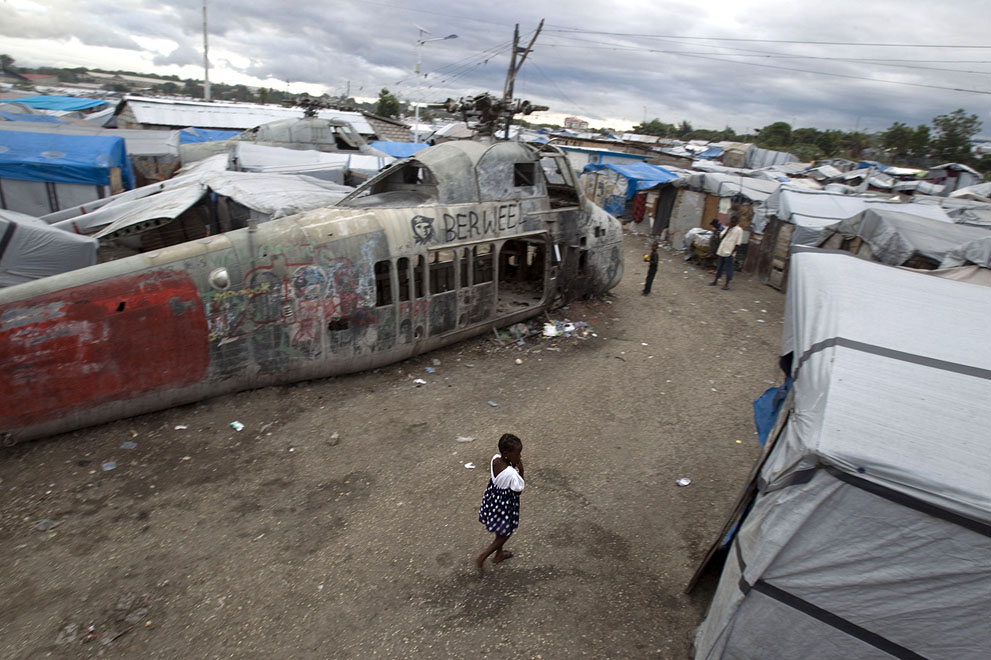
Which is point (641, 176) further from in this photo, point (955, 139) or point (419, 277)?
point (955, 139)

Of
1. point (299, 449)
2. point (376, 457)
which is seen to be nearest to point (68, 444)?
point (299, 449)

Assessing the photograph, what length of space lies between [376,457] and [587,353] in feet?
16.4

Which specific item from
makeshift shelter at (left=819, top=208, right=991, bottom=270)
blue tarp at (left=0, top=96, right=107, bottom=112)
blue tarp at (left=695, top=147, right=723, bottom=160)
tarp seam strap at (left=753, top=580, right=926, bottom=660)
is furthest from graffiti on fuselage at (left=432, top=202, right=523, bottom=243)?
blue tarp at (left=695, top=147, right=723, bottom=160)

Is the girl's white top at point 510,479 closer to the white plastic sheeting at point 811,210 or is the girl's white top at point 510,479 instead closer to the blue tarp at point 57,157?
the blue tarp at point 57,157

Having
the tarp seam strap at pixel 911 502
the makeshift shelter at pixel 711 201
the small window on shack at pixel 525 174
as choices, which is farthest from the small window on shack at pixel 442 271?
the makeshift shelter at pixel 711 201

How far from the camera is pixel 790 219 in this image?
14.8 m

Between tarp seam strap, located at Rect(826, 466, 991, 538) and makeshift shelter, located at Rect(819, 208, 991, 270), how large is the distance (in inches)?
374

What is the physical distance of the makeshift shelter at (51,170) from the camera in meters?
10.0

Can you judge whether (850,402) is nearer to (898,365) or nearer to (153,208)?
(898,365)

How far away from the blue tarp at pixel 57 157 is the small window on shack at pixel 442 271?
795 cm

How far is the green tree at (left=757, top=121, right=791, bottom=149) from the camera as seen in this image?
64.4 metres

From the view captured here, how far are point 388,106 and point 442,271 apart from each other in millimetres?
59443

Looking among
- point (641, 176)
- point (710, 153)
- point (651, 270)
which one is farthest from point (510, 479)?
point (710, 153)

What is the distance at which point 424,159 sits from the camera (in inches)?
354
